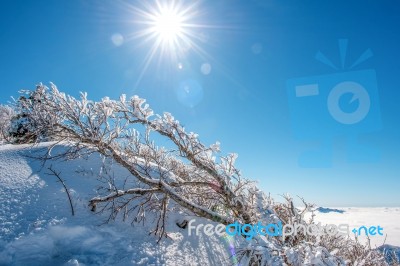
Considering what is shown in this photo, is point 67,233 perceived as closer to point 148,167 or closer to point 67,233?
point 67,233

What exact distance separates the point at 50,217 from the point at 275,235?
15.6 feet

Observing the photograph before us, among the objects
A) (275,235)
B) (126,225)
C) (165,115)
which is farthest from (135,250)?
(165,115)

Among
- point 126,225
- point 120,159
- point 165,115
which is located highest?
point 165,115

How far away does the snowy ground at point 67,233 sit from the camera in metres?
5.11

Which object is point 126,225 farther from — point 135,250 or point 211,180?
point 211,180

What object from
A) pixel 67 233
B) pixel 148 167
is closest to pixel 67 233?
pixel 67 233

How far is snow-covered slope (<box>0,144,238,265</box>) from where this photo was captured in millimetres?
5113

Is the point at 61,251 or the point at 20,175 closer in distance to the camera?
the point at 61,251

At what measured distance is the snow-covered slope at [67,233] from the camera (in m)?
5.11

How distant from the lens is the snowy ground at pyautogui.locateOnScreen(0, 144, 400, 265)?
511 centimetres

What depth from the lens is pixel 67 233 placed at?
558cm

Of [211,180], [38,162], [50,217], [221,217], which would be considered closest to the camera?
[50,217]

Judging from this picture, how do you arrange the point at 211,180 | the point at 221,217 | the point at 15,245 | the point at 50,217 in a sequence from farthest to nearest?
the point at 211,180 → the point at 221,217 → the point at 50,217 → the point at 15,245

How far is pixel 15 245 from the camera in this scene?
497 centimetres
